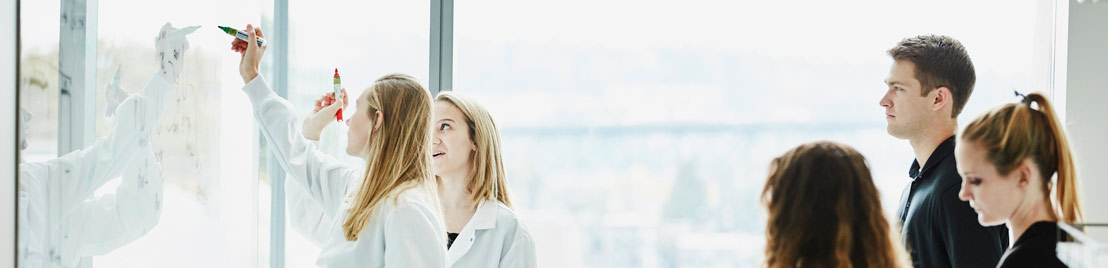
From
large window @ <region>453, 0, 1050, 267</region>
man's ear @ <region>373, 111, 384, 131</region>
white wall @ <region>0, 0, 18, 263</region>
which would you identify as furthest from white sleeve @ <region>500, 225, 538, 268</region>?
white wall @ <region>0, 0, 18, 263</region>

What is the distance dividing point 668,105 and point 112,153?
139cm

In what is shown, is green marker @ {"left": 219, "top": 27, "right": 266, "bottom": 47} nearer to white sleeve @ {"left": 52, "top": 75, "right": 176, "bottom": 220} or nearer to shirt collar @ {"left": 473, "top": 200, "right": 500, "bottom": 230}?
white sleeve @ {"left": 52, "top": 75, "right": 176, "bottom": 220}

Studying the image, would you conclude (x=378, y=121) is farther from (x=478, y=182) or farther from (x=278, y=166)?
(x=278, y=166)

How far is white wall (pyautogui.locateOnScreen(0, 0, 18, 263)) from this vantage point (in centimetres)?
119

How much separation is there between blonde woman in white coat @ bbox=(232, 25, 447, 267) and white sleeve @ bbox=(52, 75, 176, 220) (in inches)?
9.3

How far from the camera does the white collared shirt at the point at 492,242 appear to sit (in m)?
1.86

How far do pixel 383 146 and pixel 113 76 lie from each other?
0.47 meters

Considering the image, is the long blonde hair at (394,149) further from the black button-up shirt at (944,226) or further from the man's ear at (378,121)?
the black button-up shirt at (944,226)

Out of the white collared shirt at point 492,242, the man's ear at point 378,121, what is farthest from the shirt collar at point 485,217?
the man's ear at point 378,121

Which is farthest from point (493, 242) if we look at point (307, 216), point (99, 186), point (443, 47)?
point (99, 186)

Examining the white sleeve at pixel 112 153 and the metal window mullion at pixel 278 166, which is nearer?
the white sleeve at pixel 112 153

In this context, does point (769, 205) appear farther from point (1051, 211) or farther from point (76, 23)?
point (76, 23)

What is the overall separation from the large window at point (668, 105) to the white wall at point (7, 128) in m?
1.26

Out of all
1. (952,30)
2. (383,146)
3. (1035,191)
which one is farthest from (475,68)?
(1035,191)
